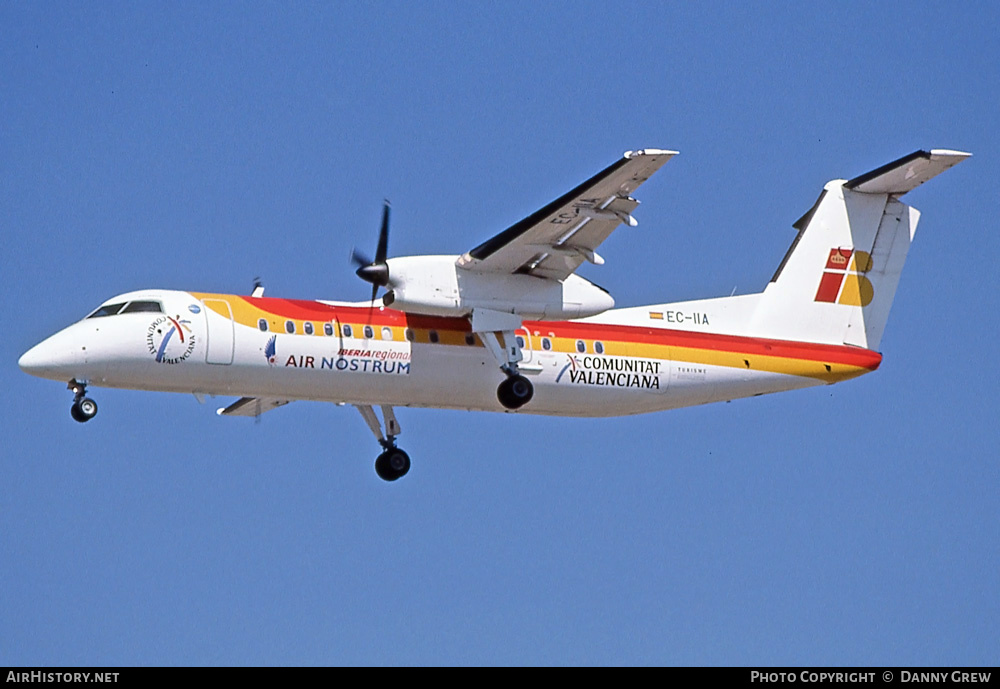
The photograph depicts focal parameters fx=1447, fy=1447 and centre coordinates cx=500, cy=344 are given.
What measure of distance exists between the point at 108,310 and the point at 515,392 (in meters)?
5.08

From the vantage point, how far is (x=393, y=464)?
65.2 feet

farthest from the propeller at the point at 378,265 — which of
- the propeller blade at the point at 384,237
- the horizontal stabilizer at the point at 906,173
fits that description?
the horizontal stabilizer at the point at 906,173

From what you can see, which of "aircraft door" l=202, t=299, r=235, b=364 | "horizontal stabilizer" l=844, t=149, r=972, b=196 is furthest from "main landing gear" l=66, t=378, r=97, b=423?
"horizontal stabilizer" l=844, t=149, r=972, b=196

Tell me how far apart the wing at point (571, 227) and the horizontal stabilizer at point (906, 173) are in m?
4.21

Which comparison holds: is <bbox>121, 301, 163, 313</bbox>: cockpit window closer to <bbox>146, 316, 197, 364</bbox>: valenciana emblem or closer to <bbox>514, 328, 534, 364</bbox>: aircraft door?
<bbox>146, 316, 197, 364</bbox>: valenciana emblem

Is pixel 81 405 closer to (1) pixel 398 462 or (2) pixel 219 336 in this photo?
(2) pixel 219 336

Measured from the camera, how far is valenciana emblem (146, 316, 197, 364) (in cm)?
1714

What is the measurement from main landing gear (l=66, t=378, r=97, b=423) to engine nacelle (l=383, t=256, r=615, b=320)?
3744 millimetres

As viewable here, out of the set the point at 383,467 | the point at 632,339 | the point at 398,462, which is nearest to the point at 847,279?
the point at 632,339

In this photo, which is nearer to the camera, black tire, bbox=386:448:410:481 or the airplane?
the airplane

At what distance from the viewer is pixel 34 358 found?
17.0 meters
